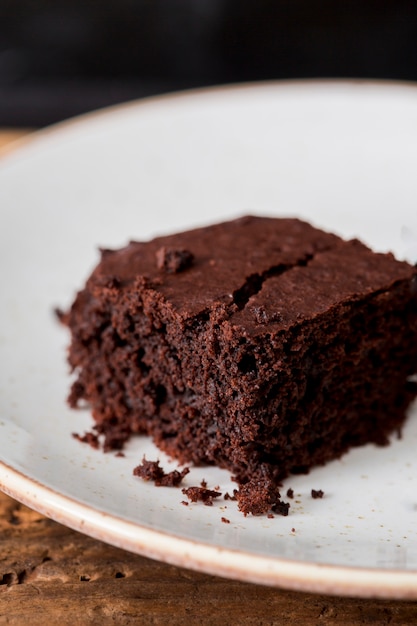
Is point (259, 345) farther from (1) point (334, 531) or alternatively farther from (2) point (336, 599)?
(2) point (336, 599)

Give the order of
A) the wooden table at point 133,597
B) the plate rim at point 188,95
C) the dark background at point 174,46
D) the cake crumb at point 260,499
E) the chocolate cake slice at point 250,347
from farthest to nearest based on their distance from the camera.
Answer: the dark background at point 174,46 < the plate rim at point 188,95 < the chocolate cake slice at point 250,347 < the cake crumb at point 260,499 < the wooden table at point 133,597

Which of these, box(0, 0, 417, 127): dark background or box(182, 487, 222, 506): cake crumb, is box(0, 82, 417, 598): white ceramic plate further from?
box(0, 0, 417, 127): dark background

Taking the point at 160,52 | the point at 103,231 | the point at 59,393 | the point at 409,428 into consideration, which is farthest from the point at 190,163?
the point at 160,52

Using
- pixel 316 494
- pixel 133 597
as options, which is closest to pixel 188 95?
pixel 316 494

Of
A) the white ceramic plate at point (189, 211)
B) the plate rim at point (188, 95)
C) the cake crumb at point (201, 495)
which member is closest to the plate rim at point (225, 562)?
the white ceramic plate at point (189, 211)

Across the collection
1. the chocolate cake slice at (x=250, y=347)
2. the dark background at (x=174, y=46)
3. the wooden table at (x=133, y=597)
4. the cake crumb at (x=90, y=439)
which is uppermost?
the dark background at (x=174, y=46)

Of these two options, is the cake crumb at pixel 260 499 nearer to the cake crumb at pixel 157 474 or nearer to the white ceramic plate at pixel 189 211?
the white ceramic plate at pixel 189 211

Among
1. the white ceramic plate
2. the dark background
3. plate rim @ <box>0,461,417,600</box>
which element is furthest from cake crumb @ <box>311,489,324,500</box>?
the dark background

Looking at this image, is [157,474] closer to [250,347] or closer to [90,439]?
[90,439]
